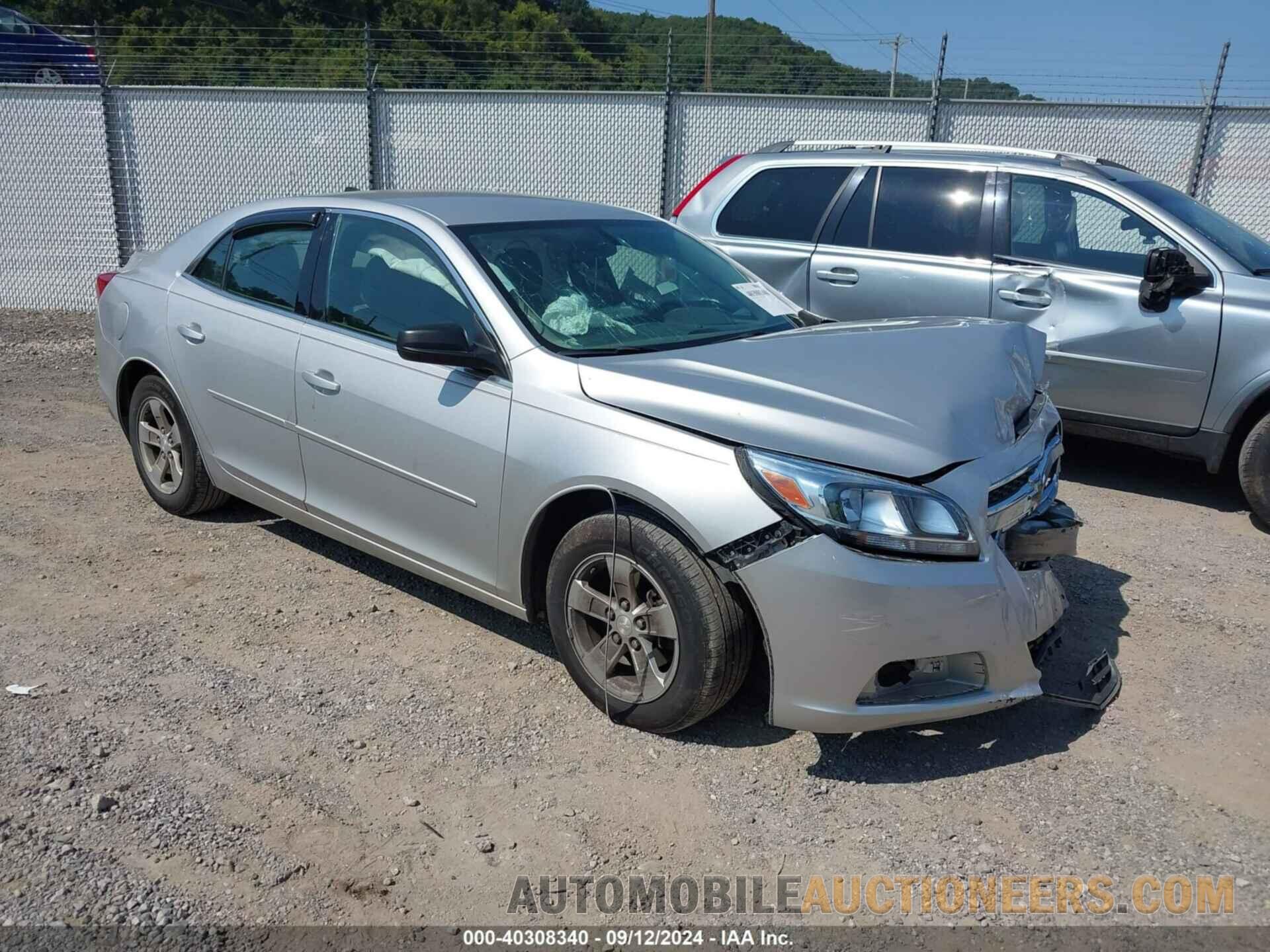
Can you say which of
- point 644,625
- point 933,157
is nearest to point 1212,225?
point 933,157

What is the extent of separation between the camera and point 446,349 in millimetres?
3682

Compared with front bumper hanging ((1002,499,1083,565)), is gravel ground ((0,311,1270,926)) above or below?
below

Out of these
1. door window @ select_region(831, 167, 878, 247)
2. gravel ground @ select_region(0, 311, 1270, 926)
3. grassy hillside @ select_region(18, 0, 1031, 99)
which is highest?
grassy hillside @ select_region(18, 0, 1031, 99)

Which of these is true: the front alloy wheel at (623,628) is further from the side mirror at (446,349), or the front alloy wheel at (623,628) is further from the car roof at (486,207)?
the car roof at (486,207)

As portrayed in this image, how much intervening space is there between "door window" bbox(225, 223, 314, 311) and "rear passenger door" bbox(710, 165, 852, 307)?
10.1ft

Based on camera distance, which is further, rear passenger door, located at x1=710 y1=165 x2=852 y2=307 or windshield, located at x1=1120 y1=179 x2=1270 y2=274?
rear passenger door, located at x1=710 y1=165 x2=852 y2=307

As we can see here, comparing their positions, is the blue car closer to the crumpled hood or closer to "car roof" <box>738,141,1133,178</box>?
"car roof" <box>738,141,1133,178</box>

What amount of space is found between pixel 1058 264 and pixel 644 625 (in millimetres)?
4052

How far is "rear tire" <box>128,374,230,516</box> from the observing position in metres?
5.18

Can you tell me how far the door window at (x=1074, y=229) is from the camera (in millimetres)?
6090

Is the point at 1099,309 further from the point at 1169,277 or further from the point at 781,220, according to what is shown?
the point at 781,220

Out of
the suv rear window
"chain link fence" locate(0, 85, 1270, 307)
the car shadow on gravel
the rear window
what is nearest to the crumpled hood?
the rear window

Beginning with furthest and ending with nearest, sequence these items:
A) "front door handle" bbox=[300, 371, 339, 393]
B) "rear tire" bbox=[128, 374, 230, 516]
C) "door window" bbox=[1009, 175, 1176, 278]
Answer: "door window" bbox=[1009, 175, 1176, 278] → "rear tire" bbox=[128, 374, 230, 516] → "front door handle" bbox=[300, 371, 339, 393]

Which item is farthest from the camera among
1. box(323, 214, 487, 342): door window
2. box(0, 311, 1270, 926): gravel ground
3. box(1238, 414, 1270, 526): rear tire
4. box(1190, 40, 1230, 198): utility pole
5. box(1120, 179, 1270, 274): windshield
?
box(1190, 40, 1230, 198): utility pole
